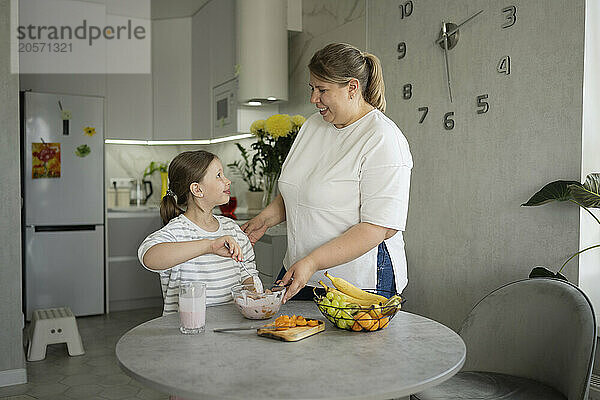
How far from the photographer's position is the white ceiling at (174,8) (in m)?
5.08

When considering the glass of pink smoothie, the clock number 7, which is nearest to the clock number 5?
the clock number 7

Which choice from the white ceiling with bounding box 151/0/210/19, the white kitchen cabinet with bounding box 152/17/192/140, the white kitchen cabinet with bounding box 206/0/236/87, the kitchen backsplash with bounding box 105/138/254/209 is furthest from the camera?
the kitchen backsplash with bounding box 105/138/254/209

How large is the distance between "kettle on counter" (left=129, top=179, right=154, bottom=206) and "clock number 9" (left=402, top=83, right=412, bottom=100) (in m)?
3.35

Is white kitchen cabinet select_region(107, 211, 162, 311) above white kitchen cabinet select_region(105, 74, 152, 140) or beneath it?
beneath

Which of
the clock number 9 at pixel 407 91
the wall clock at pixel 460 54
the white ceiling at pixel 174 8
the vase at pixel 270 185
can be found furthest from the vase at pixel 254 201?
the white ceiling at pixel 174 8

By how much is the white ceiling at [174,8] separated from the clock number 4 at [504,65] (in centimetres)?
341

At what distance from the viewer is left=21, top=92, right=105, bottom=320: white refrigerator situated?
439 cm

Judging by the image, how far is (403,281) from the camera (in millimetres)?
1905

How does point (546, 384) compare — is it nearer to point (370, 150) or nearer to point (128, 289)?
point (370, 150)

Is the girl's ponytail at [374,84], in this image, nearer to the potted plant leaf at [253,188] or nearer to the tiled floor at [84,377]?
the tiled floor at [84,377]

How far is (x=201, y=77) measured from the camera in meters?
5.30

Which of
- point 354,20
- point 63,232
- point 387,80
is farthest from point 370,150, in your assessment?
point 63,232

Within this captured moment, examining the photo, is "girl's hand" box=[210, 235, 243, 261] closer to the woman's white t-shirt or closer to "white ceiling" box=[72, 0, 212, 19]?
the woman's white t-shirt

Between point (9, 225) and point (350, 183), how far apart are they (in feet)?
7.20
